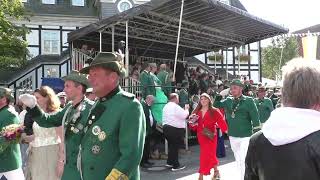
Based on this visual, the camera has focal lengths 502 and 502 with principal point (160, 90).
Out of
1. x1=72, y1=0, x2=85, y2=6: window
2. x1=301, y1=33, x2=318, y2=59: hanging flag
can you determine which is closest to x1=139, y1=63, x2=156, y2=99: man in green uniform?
x1=301, y1=33, x2=318, y2=59: hanging flag

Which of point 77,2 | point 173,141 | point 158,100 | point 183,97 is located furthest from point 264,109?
point 77,2

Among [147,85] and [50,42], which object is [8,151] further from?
[50,42]

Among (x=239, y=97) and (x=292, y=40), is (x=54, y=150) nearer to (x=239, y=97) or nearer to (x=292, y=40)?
(x=239, y=97)

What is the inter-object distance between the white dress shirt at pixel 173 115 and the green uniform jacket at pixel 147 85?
4.68 ft

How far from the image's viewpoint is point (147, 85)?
575 inches

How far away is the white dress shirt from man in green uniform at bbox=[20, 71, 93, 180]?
7.85m

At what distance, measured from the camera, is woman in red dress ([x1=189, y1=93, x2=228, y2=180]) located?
10734 millimetres

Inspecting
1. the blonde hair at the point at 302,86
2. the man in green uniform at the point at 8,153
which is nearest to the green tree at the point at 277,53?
the man in green uniform at the point at 8,153

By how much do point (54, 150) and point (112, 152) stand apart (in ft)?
10.5

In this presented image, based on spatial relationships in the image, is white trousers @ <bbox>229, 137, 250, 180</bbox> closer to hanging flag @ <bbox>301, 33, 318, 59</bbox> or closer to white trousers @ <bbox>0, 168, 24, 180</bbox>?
hanging flag @ <bbox>301, 33, 318, 59</bbox>

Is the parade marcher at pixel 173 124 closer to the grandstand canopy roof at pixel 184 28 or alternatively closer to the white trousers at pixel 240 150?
the white trousers at pixel 240 150

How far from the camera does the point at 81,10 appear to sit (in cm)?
3697

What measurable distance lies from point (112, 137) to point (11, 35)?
25919 millimetres

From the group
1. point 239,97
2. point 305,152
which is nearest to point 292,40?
point 239,97
